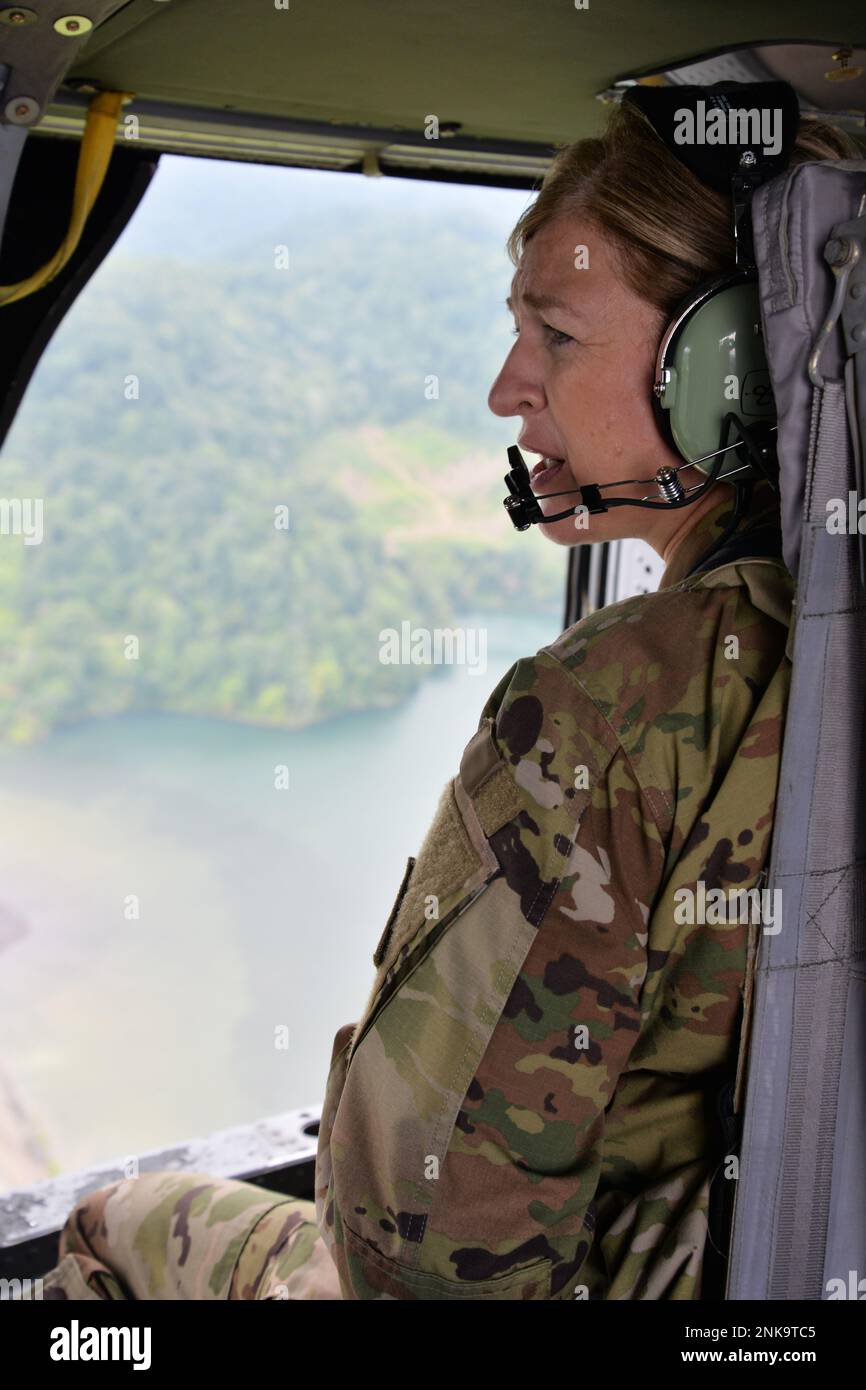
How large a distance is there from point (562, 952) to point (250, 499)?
17.1 m

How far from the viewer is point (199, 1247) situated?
1.43 metres

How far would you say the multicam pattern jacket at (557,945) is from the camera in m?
0.96

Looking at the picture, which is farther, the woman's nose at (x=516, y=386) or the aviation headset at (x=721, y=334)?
the woman's nose at (x=516, y=386)

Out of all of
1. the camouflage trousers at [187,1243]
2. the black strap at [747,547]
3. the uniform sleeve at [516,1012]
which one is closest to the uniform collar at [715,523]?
the black strap at [747,547]

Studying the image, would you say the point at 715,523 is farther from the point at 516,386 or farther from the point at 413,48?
the point at 413,48

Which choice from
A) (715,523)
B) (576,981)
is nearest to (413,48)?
(715,523)

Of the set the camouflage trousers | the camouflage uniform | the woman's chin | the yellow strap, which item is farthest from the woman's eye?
the camouflage trousers

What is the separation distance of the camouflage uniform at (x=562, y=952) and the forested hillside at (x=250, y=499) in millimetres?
14932

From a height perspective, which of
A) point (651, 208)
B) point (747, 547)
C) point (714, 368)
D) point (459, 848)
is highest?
point (651, 208)

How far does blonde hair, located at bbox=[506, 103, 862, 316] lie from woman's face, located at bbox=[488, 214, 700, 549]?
0.6 inches

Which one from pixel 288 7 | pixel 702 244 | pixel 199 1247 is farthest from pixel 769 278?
pixel 199 1247

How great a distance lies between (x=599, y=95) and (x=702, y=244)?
616 mm

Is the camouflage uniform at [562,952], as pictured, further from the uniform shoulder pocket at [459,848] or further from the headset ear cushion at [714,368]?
the headset ear cushion at [714,368]

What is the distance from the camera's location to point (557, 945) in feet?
3.14
